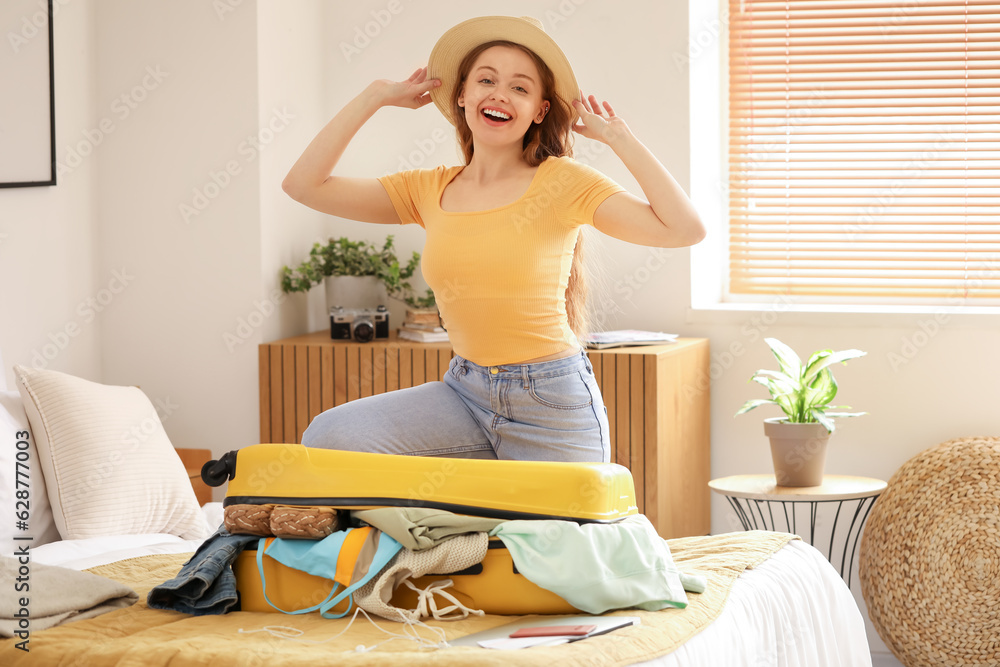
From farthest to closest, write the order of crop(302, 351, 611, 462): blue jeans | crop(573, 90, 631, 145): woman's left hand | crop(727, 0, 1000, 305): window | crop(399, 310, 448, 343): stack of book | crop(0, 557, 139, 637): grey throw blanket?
crop(727, 0, 1000, 305): window → crop(399, 310, 448, 343): stack of book → crop(573, 90, 631, 145): woman's left hand → crop(302, 351, 611, 462): blue jeans → crop(0, 557, 139, 637): grey throw blanket

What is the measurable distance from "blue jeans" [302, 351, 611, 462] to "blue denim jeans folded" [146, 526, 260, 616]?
0.88 ft

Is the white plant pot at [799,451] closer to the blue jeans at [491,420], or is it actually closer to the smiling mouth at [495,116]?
the blue jeans at [491,420]

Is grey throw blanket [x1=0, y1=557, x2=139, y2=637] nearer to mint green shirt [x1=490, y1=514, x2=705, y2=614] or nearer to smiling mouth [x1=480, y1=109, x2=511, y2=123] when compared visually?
mint green shirt [x1=490, y1=514, x2=705, y2=614]

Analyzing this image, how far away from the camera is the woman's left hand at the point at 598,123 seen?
1.91 metres

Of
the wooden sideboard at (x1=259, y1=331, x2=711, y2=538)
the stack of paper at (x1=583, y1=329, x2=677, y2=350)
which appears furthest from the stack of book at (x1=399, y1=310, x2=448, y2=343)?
the stack of paper at (x1=583, y1=329, x2=677, y2=350)

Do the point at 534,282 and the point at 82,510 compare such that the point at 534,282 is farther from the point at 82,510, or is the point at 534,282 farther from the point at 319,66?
the point at 319,66

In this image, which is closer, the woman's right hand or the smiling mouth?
the smiling mouth

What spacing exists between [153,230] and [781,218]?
7.08 feet

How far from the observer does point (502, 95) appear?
194 centimetres

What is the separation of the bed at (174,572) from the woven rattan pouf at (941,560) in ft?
3.21

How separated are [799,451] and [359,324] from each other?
141cm

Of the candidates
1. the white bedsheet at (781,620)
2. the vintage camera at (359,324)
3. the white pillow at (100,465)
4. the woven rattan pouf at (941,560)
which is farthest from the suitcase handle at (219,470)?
the woven rattan pouf at (941,560)

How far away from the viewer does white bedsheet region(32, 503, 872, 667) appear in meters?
1.54

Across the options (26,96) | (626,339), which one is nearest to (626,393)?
(626,339)
